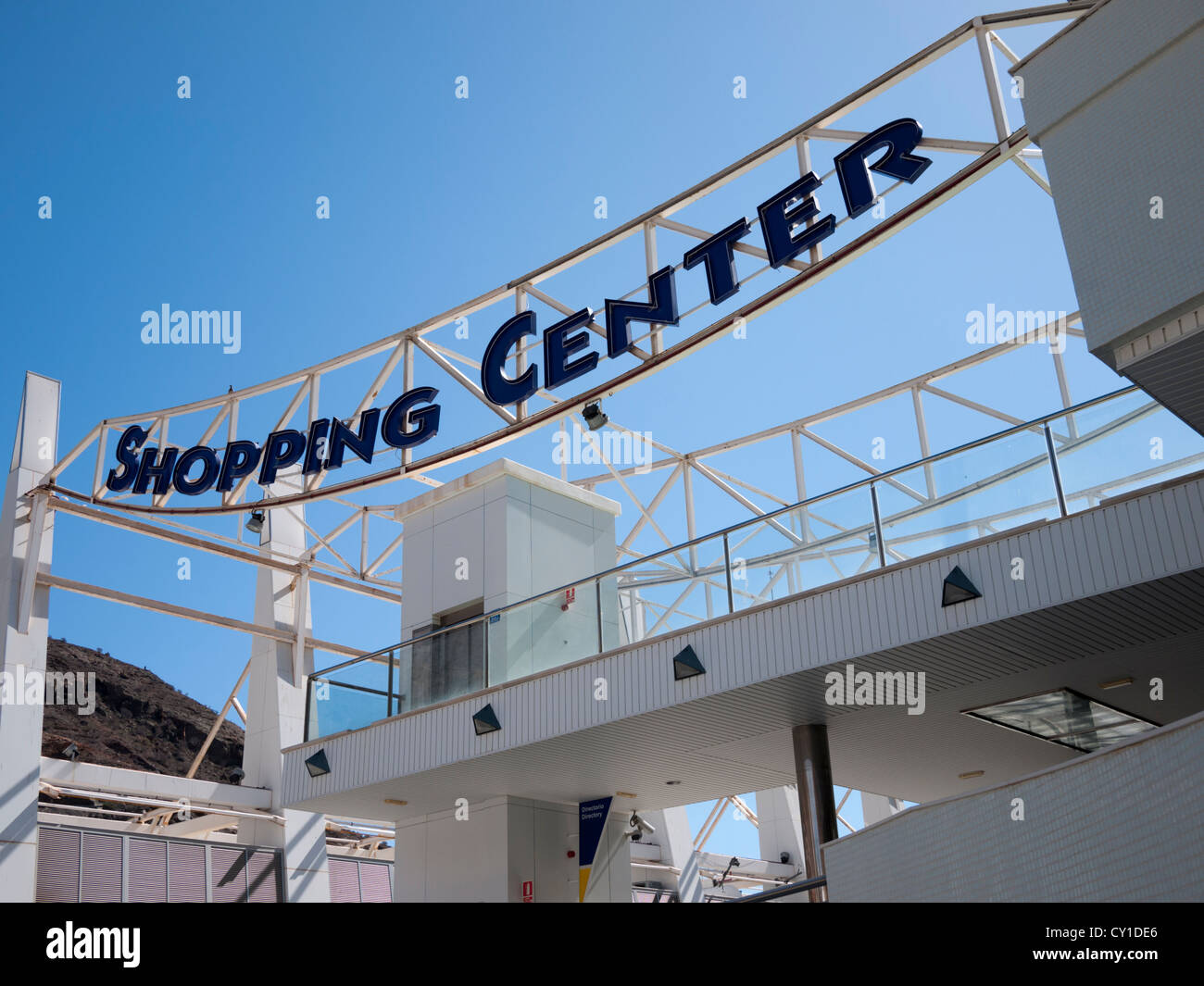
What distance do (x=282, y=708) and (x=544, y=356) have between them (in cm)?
1608

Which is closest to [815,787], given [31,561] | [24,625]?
[24,625]

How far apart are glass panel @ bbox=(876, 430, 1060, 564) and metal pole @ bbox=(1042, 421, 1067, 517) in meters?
0.04

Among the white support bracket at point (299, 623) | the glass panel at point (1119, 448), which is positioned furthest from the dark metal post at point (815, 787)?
the white support bracket at point (299, 623)

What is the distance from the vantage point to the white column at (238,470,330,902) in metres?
31.8

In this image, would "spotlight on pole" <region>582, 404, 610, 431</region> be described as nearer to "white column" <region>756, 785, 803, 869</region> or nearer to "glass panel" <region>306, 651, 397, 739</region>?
"glass panel" <region>306, 651, 397, 739</region>

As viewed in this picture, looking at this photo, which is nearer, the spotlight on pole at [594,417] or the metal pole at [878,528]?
the metal pole at [878,528]

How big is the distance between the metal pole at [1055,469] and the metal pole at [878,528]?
2170 mm

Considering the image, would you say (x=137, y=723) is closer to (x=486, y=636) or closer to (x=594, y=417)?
(x=594, y=417)

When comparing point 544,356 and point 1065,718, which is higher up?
point 544,356

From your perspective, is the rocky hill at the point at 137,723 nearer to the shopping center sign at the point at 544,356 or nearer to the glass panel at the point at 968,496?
the shopping center sign at the point at 544,356

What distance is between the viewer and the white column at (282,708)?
104 feet

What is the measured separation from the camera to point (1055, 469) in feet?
44.1
